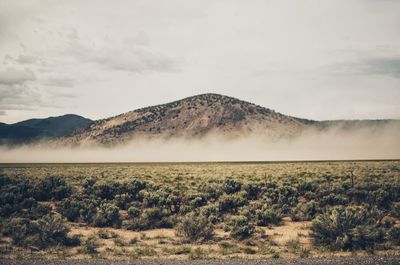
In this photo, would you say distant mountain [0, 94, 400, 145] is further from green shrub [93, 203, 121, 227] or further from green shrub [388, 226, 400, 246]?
green shrub [388, 226, 400, 246]

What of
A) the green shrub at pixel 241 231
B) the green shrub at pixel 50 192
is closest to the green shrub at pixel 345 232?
the green shrub at pixel 241 231

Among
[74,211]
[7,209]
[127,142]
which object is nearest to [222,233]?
[74,211]

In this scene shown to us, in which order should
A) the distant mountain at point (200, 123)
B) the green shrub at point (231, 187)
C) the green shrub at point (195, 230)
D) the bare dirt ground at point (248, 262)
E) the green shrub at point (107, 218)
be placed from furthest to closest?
the distant mountain at point (200, 123), the green shrub at point (231, 187), the green shrub at point (107, 218), the green shrub at point (195, 230), the bare dirt ground at point (248, 262)

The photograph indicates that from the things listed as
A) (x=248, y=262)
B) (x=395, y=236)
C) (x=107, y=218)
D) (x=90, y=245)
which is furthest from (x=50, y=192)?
(x=395, y=236)

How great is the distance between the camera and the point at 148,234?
15.4 m

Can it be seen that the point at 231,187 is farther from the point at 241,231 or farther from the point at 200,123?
the point at 200,123

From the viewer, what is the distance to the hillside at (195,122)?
133m

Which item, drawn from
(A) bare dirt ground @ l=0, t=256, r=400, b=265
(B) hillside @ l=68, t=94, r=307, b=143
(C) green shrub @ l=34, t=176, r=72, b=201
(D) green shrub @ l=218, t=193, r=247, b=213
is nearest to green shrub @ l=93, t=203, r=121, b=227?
(D) green shrub @ l=218, t=193, r=247, b=213

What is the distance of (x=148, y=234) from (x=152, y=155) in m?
108

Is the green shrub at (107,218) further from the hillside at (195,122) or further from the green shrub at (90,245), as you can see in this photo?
the hillside at (195,122)

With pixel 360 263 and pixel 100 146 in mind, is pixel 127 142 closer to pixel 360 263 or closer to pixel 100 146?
pixel 100 146

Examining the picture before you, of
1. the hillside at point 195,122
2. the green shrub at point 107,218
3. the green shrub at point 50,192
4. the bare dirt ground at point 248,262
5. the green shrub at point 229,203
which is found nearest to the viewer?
the bare dirt ground at point 248,262

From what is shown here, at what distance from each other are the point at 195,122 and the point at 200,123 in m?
2.44

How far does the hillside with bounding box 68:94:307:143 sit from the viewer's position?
435 feet
